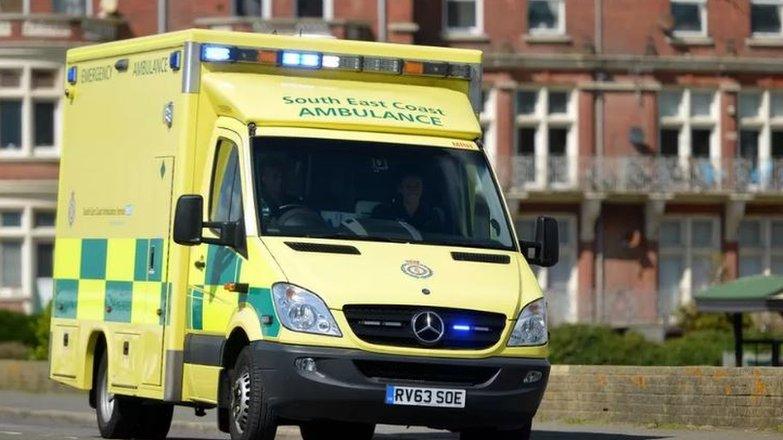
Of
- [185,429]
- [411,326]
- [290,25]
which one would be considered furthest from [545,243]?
[290,25]

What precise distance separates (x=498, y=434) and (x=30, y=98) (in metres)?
35.8

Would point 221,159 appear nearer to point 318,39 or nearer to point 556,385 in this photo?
point 318,39

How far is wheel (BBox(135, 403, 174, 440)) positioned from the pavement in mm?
707

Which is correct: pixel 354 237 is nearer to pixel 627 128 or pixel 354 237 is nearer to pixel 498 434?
pixel 498 434

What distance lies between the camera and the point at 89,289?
1878cm

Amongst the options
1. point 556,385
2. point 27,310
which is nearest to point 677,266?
point 27,310

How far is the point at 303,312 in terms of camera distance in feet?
48.5

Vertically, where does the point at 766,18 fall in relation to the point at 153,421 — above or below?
above

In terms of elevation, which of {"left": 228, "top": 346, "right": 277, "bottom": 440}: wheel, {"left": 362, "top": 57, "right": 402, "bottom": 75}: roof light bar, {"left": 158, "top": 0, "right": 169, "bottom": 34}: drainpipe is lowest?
{"left": 228, "top": 346, "right": 277, "bottom": 440}: wheel

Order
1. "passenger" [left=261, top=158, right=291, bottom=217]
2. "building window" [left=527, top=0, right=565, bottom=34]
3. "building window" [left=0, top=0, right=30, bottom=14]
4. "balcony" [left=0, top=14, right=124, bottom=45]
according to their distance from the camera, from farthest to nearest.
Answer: "building window" [left=527, top=0, right=565, bottom=34], "building window" [left=0, top=0, right=30, bottom=14], "balcony" [left=0, top=14, right=124, bottom=45], "passenger" [left=261, top=158, right=291, bottom=217]

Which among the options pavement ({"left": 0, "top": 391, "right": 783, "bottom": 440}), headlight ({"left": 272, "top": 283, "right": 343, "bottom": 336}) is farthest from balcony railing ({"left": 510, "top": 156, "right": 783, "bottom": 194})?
headlight ({"left": 272, "top": 283, "right": 343, "bottom": 336})

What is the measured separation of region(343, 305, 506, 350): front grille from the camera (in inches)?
582

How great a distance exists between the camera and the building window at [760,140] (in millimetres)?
55406

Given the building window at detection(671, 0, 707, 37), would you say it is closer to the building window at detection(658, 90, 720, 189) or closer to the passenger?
the building window at detection(658, 90, 720, 189)
